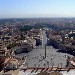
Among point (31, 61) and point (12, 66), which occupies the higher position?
point (12, 66)

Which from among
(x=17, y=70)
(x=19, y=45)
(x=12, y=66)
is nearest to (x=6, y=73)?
(x=17, y=70)

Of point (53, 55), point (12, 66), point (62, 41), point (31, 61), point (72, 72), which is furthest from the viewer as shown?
point (62, 41)

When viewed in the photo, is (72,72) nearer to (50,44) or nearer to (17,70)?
(17,70)

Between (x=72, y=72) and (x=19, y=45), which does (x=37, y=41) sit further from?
(x=72, y=72)

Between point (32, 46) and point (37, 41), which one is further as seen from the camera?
point (37, 41)

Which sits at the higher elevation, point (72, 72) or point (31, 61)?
point (72, 72)

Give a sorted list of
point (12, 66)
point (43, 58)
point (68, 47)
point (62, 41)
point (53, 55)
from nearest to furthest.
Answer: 1. point (12, 66)
2. point (43, 58)
3. point (53, 55)
4. point (68, 47)
5. point (62, 41)

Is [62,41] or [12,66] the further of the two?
[62,41]

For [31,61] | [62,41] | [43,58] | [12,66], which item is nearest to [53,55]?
[43,58]

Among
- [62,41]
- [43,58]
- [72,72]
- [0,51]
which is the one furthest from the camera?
[62,41]
